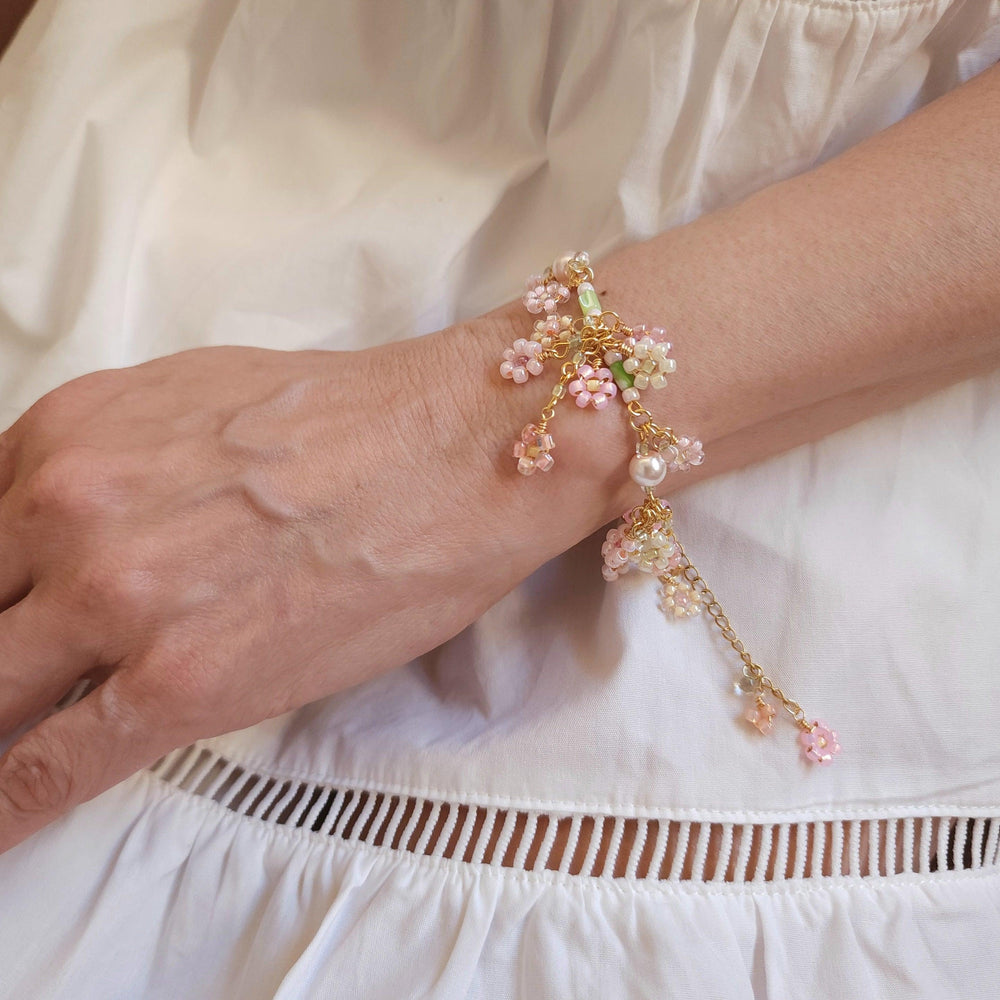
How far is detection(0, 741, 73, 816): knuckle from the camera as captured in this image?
748mm

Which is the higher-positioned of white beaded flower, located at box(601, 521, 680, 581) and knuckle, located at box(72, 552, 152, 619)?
knuckle, located at box(72, 552, 152, 619)

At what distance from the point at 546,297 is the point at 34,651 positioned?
0.55 metres

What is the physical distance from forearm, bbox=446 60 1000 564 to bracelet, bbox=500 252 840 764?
0.7 inches

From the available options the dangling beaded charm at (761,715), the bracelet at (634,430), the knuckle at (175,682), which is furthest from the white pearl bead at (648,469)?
the knuckle at (175,682)

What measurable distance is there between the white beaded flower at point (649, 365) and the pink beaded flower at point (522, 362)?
0.27 ft

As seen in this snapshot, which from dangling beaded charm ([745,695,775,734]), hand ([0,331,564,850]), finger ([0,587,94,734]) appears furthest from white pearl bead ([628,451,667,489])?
finger ([0,587,94,734])

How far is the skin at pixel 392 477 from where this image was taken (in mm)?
756

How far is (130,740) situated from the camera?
2.47 ft

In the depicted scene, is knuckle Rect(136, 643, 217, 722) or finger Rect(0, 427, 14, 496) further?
finger Rect(0, 427, 14, 496)

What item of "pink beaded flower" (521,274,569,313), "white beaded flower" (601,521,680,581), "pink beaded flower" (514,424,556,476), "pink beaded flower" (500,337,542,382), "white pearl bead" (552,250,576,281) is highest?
"white pearl bead" (552,250,576,281)

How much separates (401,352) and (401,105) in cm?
32

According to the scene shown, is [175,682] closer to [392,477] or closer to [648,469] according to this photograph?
[392,477]

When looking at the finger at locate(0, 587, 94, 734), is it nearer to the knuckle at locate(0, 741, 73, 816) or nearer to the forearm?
the knuckle at locate(0, 741, 73, 816)

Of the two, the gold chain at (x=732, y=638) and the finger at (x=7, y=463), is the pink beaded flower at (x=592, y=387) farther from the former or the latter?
the finger at (x=7, y=463)
